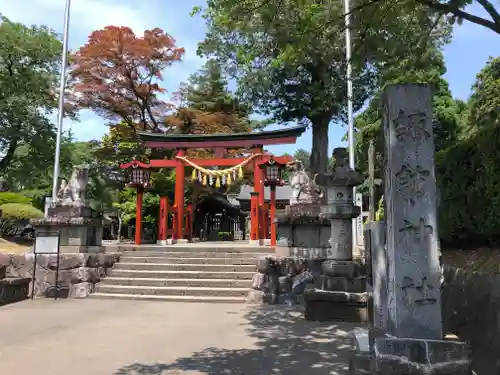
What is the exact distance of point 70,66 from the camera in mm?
23219

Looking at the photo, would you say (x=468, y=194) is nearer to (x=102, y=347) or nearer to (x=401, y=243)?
(x=401, y=243)

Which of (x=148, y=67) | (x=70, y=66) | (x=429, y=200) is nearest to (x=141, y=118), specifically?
(x=148, y=67)

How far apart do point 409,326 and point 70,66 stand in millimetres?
24172

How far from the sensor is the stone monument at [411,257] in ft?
11.1

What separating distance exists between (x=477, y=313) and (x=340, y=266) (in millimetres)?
3453

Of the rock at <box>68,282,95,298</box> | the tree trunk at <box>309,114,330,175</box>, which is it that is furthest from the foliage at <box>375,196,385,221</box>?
the tree trunk at <box>309,114,330,175</box>

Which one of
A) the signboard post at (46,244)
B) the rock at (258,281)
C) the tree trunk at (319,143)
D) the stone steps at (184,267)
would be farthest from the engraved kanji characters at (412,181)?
the tree trunk at (319,143)

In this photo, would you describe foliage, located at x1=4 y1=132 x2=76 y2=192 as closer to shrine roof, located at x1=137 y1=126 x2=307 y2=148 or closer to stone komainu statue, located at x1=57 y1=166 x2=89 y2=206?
shrine roof, located at x1=137 y1=126 x2=307 y2=148

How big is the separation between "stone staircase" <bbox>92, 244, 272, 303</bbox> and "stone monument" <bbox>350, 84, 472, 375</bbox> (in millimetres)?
6724

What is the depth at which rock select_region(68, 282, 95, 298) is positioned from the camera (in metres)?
10.5

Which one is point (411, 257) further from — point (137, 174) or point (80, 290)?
point (137, 174)

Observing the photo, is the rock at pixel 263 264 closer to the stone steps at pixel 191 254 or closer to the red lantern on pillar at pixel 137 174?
the stone steps at pixel 191 254

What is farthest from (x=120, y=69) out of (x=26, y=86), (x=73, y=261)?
(x=73, y=261)

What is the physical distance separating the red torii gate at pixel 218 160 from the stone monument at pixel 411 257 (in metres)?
10.7
